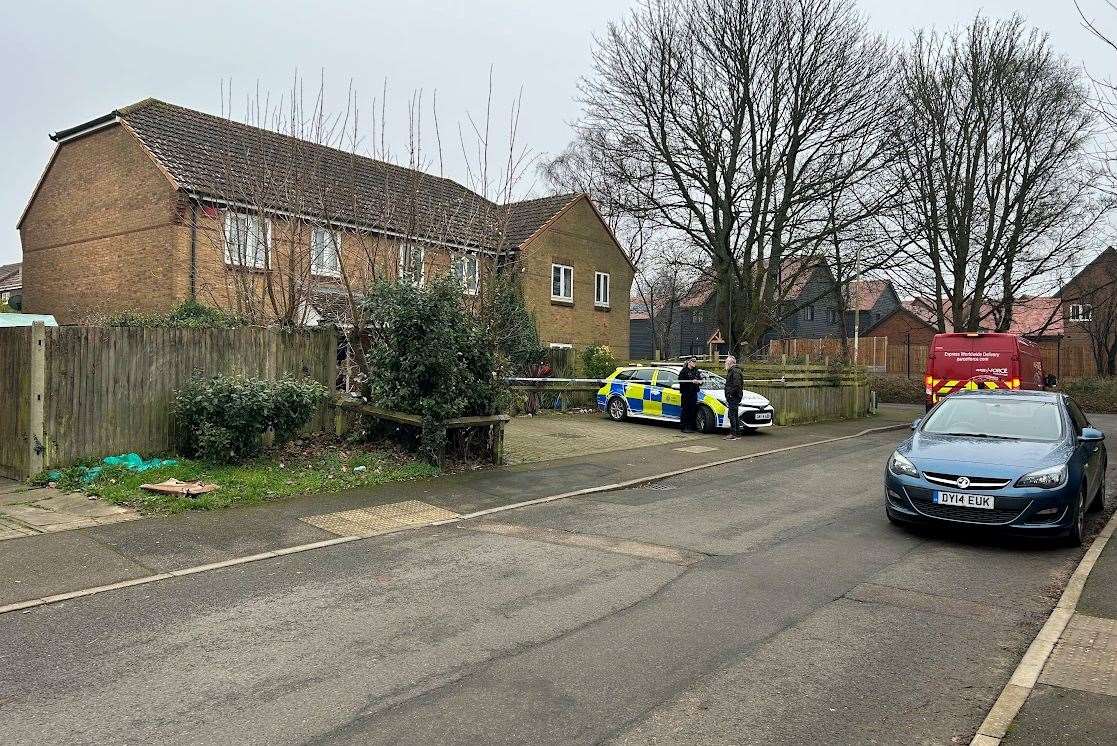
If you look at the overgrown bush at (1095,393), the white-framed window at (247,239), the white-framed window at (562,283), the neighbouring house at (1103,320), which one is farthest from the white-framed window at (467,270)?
the neighbouring house at (1103,320)

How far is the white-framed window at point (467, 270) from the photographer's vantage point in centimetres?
1200

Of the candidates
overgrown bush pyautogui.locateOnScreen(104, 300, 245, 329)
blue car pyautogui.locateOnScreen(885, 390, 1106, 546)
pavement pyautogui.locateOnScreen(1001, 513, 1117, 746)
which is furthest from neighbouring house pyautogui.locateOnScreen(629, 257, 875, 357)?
pavement pyautogui.locateOnScreen(1001, 513, 1117, 746)

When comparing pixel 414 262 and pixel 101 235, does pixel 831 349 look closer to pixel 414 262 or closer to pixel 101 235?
pixel 414 262

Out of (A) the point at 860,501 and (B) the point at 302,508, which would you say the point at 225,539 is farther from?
(A) the point at 860,501

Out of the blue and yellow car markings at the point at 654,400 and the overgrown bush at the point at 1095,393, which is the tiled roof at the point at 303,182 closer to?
the blue and yellow car markings at the point at 654,400

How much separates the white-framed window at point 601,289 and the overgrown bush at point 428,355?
19013 millimetres

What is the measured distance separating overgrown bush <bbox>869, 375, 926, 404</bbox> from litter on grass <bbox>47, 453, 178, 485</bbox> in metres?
29.7

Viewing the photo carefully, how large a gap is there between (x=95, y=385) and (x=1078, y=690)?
32.7 ft

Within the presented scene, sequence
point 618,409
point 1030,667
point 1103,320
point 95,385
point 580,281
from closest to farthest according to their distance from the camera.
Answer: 1. point 1030,667
2. point 95,385
3. point 618,409
4. point 580,281
5. point 1103,320

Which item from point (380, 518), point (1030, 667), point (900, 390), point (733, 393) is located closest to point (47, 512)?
point (380, 518)

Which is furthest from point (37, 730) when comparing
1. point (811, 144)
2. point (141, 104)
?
point (811, 144)

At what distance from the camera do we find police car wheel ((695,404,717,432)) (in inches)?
687

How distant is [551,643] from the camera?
15.9 ft

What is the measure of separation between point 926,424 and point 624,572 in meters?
4.42
